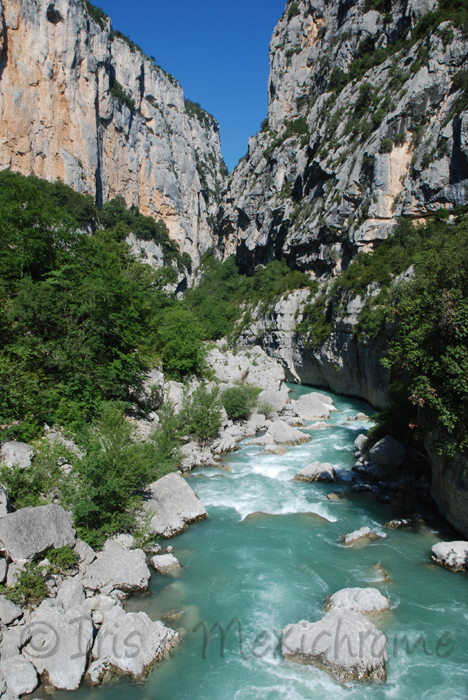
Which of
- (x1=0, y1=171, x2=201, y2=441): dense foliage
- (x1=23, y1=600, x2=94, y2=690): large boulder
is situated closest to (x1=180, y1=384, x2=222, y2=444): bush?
(x1=0, y1=171, x2=201, y2=441): dense foliage

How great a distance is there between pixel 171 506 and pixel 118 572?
3.05 m

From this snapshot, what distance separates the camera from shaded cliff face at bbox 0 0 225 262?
49.3 meters

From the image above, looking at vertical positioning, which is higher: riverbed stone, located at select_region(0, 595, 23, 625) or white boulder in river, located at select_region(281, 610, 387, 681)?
riverbed stone, located at select_region(0, 595, 23, 625)

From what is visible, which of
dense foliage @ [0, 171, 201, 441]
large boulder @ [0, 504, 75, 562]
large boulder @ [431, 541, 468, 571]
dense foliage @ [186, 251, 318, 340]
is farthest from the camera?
dense foliage @ [186, 251, 318, 340]

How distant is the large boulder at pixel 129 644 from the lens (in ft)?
21.2

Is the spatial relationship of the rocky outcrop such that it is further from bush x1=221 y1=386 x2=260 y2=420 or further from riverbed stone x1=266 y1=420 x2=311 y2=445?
bush x1=221 y1=386 x2=260 y2=420

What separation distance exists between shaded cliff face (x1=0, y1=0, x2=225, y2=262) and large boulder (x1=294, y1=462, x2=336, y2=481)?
52863 millimetres

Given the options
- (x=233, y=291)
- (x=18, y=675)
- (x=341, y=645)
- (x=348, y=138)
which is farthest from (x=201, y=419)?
(x=233, y=291)

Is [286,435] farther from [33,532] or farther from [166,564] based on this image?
[33,532]

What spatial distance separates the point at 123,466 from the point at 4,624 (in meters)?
4.09

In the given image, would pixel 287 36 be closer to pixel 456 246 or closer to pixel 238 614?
pixel 456 246

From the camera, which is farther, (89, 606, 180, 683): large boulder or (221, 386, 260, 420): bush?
(221, 386, 260, 420): bush

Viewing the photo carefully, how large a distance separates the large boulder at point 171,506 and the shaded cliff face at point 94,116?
52318mm

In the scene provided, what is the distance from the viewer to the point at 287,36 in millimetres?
63250
